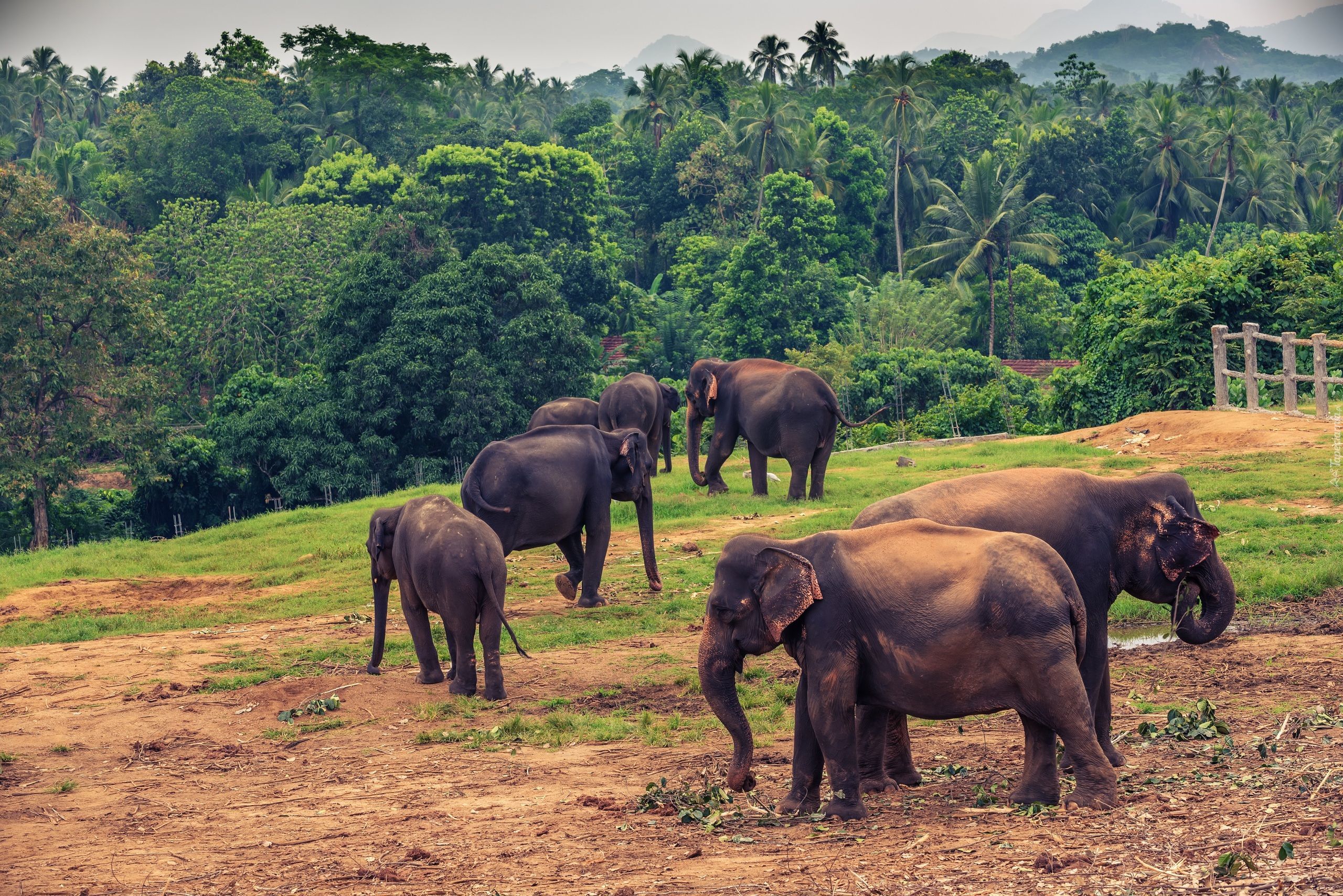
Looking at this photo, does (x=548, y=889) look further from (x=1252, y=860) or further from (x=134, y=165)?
(x=134, y=165)

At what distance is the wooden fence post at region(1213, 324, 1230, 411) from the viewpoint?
2633 centimetres

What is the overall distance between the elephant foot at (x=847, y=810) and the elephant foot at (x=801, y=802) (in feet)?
0.72

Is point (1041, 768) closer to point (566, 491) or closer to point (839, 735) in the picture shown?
point (839, 735)

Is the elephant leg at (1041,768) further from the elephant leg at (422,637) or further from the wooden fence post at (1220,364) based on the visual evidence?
the wooden fence post at (1220,364)

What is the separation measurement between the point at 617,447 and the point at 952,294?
138ft

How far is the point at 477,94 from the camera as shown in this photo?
337ft

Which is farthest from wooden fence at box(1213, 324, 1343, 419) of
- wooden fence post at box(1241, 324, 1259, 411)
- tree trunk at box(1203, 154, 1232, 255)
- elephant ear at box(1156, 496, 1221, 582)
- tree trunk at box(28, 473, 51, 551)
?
tree trunk at box(1203, 154, 1232, 255)

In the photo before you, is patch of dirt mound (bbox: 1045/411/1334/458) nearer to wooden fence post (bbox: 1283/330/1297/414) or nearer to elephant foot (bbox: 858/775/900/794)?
wooden fence post (bbox: 1283/330/1297/414)

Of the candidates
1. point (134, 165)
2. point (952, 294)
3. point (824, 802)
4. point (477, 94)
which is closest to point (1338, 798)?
point (824, 802)

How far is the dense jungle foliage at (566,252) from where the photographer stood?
106ft

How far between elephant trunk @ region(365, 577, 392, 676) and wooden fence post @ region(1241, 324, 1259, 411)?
1813 cm

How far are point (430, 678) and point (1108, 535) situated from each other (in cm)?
596

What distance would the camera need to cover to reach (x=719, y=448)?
70.1 ft

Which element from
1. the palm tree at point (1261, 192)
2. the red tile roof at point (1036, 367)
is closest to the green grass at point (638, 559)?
the red tile roof at point (1036, 367)
